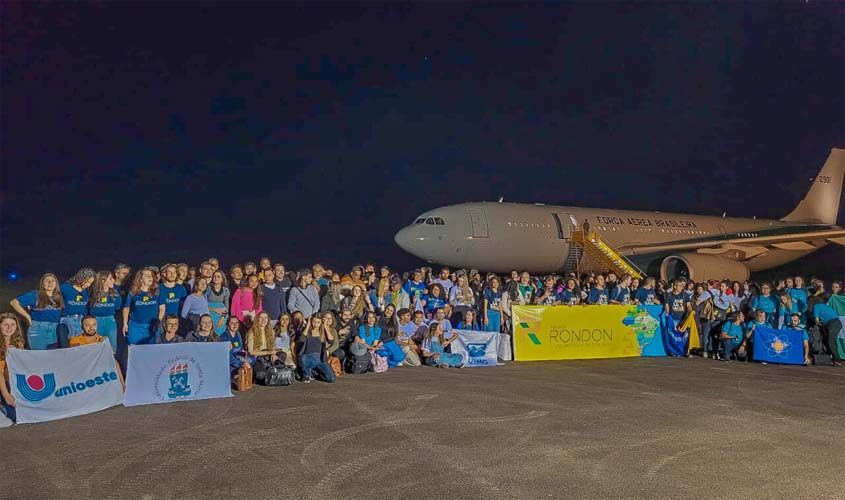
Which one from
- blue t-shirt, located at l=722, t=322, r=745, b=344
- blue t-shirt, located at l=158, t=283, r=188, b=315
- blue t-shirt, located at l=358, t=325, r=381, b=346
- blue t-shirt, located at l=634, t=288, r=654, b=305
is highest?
blue t-shirt, located at l=158, t=283, r=188, b=315

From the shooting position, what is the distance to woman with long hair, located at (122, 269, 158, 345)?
9.03 meters

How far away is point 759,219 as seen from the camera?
3462cm

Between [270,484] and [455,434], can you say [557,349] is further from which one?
[270,484]

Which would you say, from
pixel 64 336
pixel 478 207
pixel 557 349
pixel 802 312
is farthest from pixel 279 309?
pixel 478 207

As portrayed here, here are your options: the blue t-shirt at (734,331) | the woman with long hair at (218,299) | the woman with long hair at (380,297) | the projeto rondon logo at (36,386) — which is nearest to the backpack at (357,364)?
the woman with long hair at (380,297)

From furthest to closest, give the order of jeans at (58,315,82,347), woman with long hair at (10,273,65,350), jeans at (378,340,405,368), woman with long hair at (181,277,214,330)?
1. jeans at (378,340,405,368)
2. woman with long hair at (181,277,214,330)
3. jeans at (58,315,82,347)
4. woman with long hair at (10,273,65,350)

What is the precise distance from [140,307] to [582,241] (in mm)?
17446

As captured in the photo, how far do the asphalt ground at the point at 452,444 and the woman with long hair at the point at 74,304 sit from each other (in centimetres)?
141

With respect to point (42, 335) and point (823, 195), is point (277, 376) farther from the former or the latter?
point (823, 195)

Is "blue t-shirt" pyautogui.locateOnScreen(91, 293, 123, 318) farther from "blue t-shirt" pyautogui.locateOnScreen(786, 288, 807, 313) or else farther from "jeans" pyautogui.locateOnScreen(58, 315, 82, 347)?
"blue t-shirt" pyautogui.locateOnScreen(786, 288, 807, 313)

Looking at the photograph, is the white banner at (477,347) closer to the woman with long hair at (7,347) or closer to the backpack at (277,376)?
the backpack at (277,376)

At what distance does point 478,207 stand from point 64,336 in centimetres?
1532

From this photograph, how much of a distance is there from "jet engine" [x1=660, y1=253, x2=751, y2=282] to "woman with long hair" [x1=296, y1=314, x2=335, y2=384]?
48.6 feet

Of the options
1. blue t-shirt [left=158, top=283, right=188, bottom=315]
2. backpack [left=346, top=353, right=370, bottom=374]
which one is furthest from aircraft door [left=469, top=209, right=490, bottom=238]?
blue t-shirt [left=158, top=283, right=188, bottom=315]
